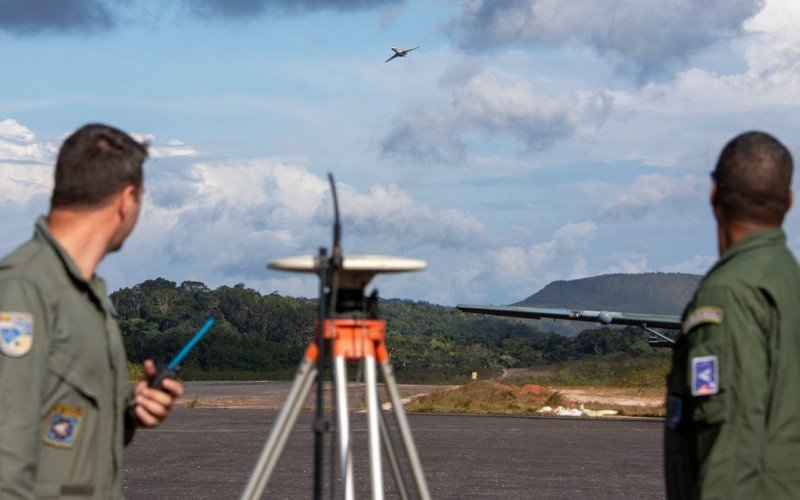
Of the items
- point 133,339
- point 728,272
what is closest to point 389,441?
point 728,272

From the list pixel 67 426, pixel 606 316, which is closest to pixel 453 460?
pixel 67 426

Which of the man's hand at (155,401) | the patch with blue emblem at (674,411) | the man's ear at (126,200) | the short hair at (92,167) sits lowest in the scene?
the patch with blue emblem at (674,411)

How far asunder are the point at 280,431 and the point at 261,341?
8719 cm

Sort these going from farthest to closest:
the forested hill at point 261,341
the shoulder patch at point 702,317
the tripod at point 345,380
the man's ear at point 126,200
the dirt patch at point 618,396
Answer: the forested hill at point 261,341 → the dirt patch at point 618,396 → the tripod at point 345,380 → the shoulder patch at point 702,317 → the man's ear at point 126,200

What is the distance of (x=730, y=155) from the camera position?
141 inches

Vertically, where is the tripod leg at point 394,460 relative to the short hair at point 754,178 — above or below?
below

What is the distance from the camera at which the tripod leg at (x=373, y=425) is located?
3746mm

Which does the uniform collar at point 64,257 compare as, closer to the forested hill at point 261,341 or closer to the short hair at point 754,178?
the short hair at point 754,178

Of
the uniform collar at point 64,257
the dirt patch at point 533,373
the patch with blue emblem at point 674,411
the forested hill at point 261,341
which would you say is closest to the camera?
the uniform collar at point 64,257

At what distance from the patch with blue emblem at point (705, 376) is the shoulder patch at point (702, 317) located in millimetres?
100

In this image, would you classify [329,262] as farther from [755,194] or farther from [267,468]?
[755,194]

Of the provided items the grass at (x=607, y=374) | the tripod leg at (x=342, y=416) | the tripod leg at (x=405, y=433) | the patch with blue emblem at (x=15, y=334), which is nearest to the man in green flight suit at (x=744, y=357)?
the tripod leg at (x=405, y=433)

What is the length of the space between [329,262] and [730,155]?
1.22 meters

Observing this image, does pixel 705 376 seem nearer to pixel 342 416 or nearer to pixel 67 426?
pixel 342 416
